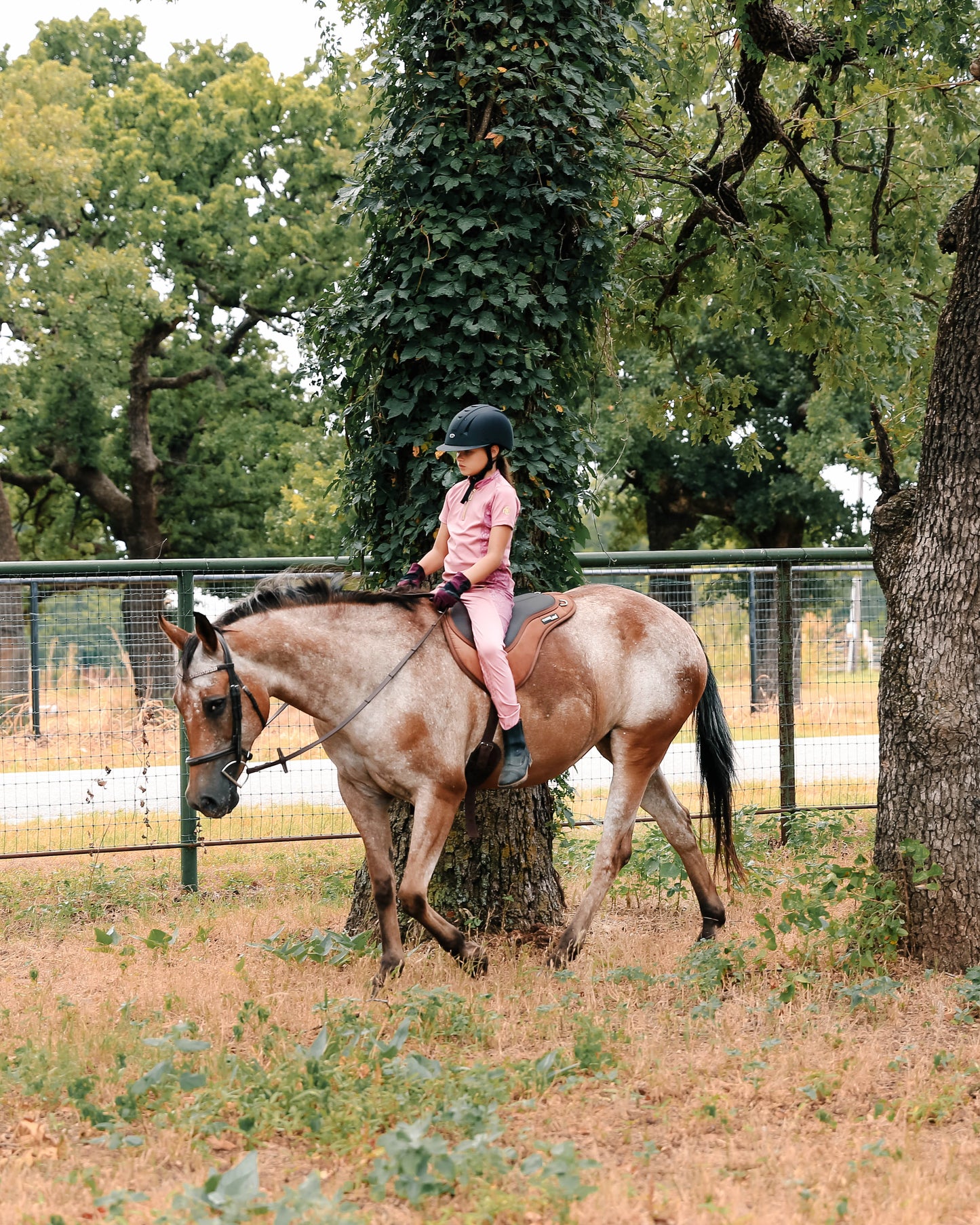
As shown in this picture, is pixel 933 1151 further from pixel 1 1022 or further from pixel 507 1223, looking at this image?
pixel 1 1022

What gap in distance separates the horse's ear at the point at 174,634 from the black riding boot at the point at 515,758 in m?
1.57

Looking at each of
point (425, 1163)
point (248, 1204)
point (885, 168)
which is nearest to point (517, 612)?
point (425, 1163)

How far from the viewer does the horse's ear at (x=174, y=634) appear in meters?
5.02

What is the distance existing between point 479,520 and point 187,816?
372 cm

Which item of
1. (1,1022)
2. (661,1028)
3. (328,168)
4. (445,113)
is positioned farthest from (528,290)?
(328,168)

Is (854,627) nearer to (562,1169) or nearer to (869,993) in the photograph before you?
(869,993)

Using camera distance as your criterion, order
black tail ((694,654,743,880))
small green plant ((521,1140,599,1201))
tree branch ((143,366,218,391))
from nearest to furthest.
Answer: small green plant ((521,1140,599,1201)) < black tail ((694,654,743,880)) < tree branch ((143,366,218,391))

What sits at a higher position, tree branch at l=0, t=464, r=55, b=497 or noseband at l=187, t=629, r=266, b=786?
tree branch at l=0, t=464, r=55, b=497

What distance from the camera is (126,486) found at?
28391mm

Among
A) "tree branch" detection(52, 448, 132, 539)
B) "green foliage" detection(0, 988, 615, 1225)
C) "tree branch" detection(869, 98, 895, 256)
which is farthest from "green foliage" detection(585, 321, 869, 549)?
"green foliage" detection(0, 988, 615, 1225)

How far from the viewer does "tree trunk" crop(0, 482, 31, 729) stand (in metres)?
8.23

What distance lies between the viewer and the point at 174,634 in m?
5.11

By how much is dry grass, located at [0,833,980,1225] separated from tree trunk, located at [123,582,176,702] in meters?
2.34

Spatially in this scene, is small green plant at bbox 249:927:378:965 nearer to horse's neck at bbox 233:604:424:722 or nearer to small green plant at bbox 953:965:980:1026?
horse's neck at bbox 233:604:424:722
